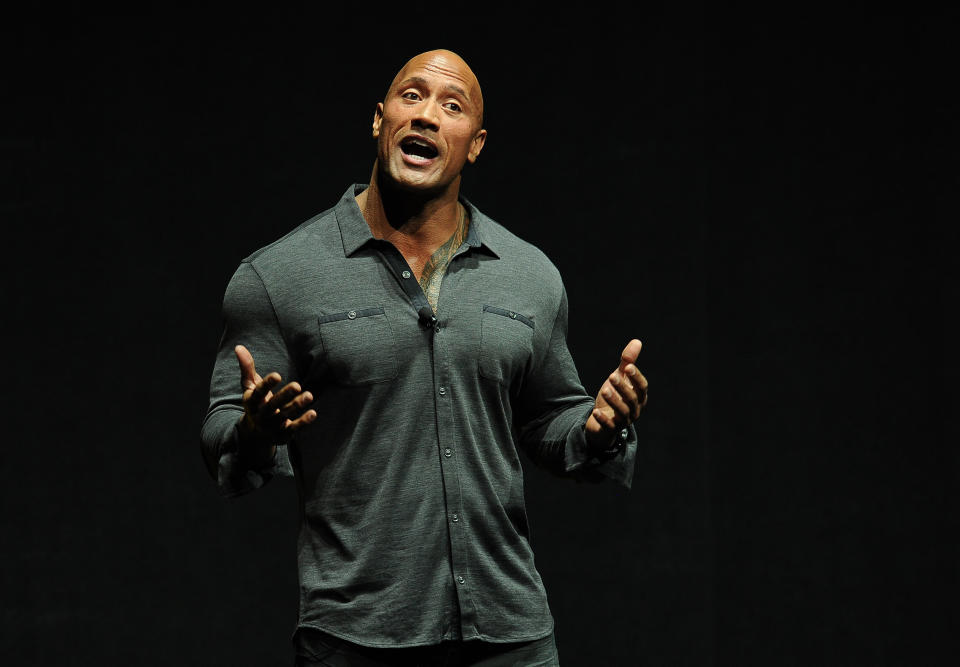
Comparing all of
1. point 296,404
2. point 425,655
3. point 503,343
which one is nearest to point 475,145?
point 503,343

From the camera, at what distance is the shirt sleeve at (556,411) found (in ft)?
7.01

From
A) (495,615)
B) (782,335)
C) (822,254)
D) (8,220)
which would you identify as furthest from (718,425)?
(8,220)

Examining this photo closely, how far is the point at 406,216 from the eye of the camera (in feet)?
7.15

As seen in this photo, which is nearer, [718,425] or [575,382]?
[575,382]

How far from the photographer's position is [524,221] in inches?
132

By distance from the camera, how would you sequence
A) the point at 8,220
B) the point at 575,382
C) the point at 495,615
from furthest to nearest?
the point at 8,220 < the point at 575,382 < the point at 495,615

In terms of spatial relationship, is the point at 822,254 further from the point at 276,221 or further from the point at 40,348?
the point at 40,348

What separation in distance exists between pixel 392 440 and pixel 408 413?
0.05 metres

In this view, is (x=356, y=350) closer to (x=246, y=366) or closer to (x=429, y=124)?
(x=246, y=366)

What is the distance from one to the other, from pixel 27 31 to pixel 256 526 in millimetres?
1330

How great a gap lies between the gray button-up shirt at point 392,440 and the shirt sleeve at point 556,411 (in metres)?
0.01

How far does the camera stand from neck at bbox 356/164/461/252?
217 cm

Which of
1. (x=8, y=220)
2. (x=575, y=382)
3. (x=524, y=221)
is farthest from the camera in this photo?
(x=524, y=221)

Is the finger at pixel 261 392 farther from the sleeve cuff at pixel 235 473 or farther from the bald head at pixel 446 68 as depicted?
the bald head at pixel 446 68
